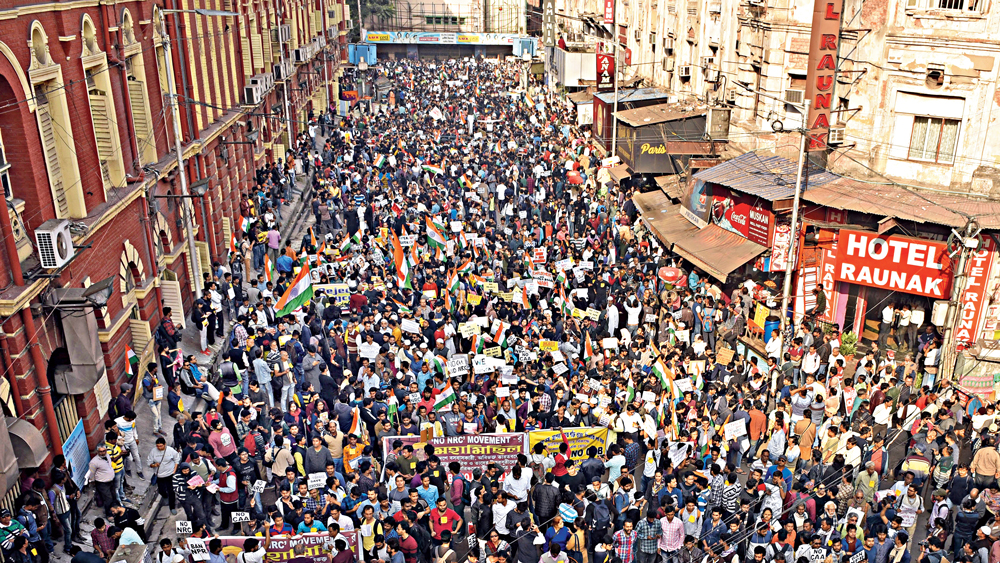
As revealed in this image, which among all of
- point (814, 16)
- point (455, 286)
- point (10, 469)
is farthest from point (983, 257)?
point (10, 469)

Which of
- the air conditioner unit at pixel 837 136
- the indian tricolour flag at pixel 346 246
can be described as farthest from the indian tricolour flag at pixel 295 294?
the air conditioner unit at pixel 837 136

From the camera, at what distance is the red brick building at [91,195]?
1397 cm

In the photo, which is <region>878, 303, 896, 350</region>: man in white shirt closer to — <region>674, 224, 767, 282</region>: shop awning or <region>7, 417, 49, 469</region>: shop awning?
<region>674, 224, 767, 282</region>: shop awning

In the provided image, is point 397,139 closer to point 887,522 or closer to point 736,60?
point 736,60

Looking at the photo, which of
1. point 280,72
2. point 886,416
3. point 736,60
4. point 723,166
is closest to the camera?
point 886,416

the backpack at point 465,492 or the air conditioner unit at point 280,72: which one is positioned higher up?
the air conditioner unit at point 280,72

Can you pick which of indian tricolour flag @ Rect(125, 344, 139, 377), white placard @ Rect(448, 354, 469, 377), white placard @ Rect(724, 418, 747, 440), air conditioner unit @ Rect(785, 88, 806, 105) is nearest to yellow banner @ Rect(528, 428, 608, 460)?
white placard @ Rect(724, 418, 747, 440)

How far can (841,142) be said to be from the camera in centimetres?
2188

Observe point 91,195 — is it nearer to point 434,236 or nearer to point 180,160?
point 180,160

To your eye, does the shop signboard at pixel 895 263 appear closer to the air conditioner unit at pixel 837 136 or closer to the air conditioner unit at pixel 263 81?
the air conditioner unit at pixel 837 136

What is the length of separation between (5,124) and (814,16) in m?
17.2

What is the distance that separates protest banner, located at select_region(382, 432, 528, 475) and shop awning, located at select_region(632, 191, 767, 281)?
10.0 meters

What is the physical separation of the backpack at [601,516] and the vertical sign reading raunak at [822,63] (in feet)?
43.1

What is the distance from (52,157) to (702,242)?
15593 mm
